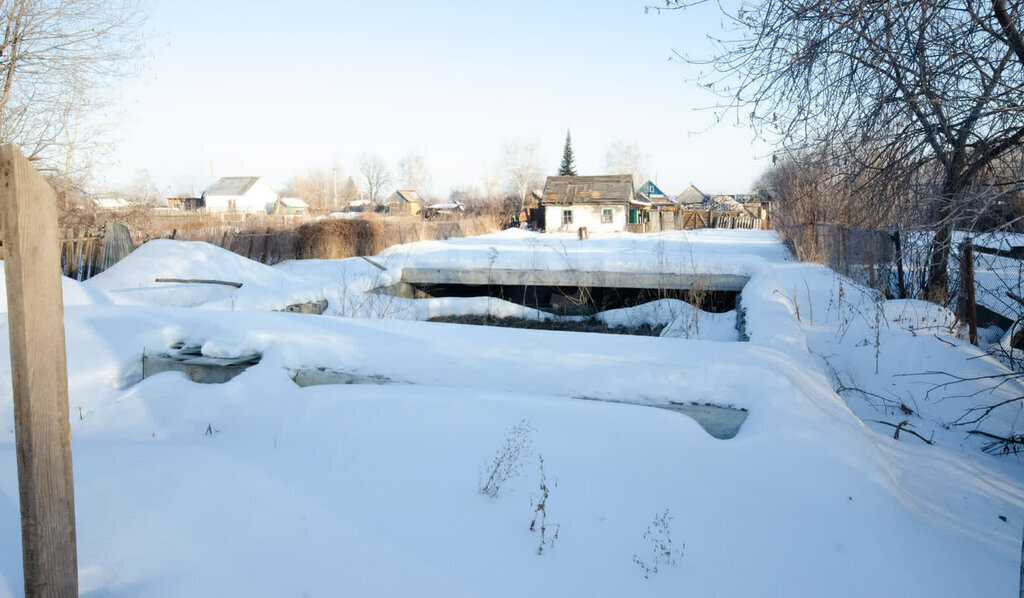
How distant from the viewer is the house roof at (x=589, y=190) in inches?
1548

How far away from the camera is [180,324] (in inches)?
184

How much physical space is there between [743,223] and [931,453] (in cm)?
4458

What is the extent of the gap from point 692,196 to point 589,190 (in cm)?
4279

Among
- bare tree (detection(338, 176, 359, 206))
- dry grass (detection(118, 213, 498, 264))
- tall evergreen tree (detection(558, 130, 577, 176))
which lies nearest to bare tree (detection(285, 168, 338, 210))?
bare tree (detection(338, 176, 359, 206))

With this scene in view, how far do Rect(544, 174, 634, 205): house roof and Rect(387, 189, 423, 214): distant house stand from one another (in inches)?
1157

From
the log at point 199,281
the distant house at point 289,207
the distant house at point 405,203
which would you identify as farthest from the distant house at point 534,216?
the log at point 199,281

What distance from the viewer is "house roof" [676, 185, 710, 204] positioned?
3041 inches

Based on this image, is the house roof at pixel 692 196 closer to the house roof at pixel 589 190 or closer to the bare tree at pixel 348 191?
the house roof at pixel 589 190

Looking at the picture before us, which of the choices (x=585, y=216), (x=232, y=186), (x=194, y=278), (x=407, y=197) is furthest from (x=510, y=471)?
(x=407, y=197)

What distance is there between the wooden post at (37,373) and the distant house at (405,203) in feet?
215

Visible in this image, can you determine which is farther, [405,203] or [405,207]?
[405,203]

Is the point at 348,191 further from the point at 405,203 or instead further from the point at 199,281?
the point at 199,281

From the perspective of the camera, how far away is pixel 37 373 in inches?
65.9

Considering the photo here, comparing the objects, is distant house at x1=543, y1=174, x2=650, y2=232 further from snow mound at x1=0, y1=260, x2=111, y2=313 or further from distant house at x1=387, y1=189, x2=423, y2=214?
snow mound at x1=0, y1=260, x2=111, y2=313
